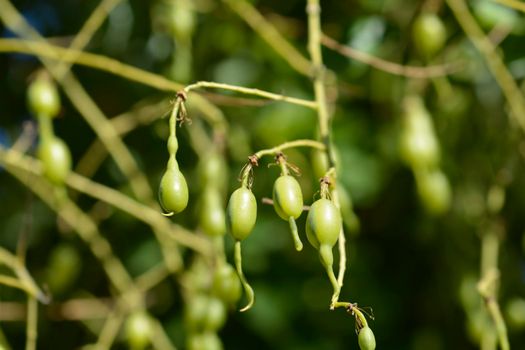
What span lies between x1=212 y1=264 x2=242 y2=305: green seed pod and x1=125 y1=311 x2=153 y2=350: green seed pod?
0.21m

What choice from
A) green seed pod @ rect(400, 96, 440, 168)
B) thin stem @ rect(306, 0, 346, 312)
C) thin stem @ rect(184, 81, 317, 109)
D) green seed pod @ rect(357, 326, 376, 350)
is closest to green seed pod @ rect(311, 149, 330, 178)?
thin stem @ rect(306, 0, 346, 312)

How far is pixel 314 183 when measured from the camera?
68.8 inches

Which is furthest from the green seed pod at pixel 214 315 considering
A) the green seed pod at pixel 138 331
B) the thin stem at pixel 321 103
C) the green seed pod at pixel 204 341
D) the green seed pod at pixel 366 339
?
the green seed pod at pixel 366 339

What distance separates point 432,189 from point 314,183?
0.88 ft

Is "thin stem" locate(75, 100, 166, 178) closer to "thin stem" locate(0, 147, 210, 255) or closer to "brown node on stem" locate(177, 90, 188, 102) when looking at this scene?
"thin stem" locate(0, 147, 210, 255)

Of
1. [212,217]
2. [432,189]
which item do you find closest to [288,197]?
[212,217]

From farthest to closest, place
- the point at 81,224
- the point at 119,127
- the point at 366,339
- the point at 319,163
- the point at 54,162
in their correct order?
the point at 119,127, the point at 81,224, the point at 54,162, the point at 319,163, the point at 366,339

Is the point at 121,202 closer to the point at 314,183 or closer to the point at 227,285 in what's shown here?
the point at 227,285

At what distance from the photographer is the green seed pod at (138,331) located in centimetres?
146

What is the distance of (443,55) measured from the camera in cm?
176

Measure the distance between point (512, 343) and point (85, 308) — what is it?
0.90m

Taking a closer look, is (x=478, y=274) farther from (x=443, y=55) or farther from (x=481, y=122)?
(x=443, y=55)

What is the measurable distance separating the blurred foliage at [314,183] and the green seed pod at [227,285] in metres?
0.46

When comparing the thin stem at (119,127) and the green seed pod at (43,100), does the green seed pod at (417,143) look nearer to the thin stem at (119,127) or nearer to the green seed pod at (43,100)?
the thin stem at (119,127)
